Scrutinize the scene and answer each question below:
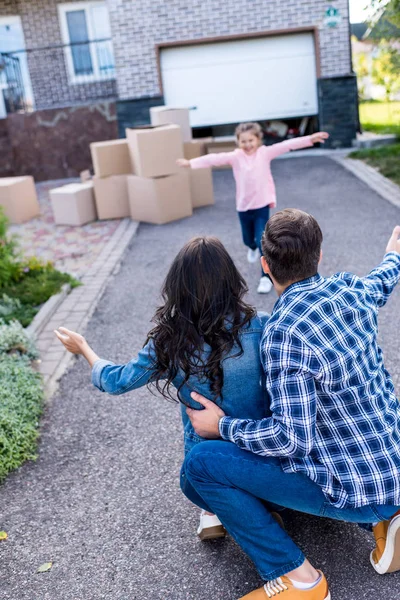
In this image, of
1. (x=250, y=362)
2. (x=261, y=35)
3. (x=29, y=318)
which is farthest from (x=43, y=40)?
(x=250, y=362)

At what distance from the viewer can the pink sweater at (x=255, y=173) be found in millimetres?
6102

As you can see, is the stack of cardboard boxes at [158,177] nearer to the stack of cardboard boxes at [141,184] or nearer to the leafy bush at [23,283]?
the stack of cardboard boxes at [141,184]

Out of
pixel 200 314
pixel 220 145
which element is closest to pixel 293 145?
pixel 200 314

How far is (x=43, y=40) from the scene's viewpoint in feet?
54.4

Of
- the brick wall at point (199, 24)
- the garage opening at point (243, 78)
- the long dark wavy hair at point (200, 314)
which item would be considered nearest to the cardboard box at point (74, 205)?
the brick wall at point (199, 24)

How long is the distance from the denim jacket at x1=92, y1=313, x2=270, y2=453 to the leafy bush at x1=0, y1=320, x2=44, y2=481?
1234mm

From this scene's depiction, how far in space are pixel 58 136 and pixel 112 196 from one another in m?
5.77

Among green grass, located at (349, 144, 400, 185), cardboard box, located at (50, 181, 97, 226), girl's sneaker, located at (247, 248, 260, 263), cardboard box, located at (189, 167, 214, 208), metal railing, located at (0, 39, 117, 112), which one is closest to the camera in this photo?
girl's sneaker, located at (247, 248, 260, 263)

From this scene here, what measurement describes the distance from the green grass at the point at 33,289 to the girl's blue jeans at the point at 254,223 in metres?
1.71

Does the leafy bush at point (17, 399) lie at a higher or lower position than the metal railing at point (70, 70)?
lower

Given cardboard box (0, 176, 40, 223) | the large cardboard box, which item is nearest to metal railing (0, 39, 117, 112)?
the large cardboard box

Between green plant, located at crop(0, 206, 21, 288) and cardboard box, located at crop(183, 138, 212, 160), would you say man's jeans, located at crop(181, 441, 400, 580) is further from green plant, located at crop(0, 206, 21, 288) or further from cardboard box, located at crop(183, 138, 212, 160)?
cardboard box, located at crop(183, 138, 212, 160)

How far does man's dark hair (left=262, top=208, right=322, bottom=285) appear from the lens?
2.27 meters

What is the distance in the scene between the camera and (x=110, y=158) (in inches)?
376
